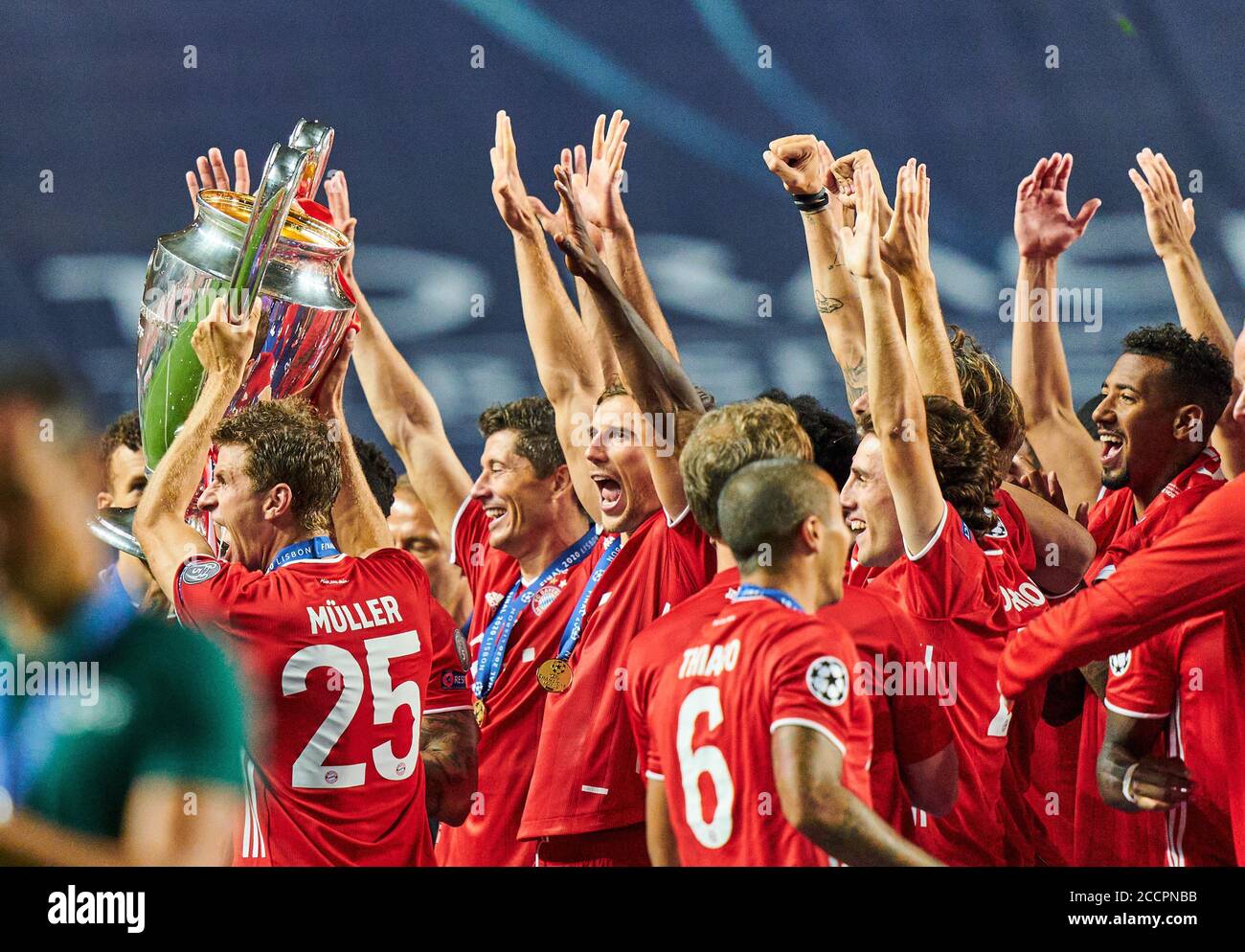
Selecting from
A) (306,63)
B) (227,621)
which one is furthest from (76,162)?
(227,621)

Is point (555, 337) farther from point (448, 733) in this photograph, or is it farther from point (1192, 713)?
point (1192, 713)

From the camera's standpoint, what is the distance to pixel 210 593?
330 centimetres

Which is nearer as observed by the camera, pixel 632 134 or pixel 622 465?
pixel 622 465

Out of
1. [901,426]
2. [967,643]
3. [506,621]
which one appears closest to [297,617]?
[506,621]

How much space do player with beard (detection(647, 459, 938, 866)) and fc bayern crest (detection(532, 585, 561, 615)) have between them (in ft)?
2.84

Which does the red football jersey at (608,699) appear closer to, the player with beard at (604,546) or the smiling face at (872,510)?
the player with beard at (604,546)

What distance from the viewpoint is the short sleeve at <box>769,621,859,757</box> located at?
109 inches

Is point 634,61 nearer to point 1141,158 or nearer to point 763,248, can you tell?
point 763,248

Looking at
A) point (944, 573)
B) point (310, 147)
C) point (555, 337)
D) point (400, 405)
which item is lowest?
point (944, 573)

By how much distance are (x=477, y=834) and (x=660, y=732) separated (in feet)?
3.62

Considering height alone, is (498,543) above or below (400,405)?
below

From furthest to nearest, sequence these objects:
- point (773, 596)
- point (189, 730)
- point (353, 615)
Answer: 1. point (353, 615)
2. point (773, 596)
3. point (189, 730)

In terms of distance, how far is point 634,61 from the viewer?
12.9 ft

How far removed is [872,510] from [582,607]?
77 centimetres
